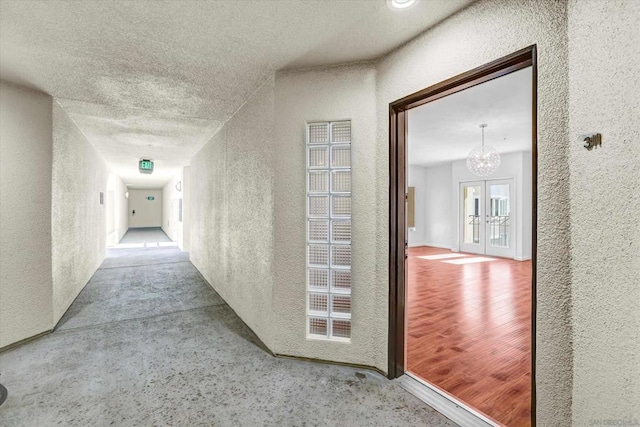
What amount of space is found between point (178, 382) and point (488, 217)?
26.0 ft

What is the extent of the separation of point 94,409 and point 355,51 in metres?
2.93

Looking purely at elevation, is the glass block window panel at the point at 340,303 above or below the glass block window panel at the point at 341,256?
below

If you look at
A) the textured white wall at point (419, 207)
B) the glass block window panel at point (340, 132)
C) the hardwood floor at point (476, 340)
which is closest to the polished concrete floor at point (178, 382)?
the hardwood floor at point (476, 340)

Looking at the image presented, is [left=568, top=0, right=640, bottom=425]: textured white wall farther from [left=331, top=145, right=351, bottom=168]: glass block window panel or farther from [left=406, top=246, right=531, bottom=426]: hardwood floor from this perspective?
[left=331, top=145, right=351, bottom=168]: glass block window panel

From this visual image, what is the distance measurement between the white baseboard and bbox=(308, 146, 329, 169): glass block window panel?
171cm

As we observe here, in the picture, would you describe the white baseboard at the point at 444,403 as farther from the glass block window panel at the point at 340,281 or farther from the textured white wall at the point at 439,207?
the textured white wall at the point at 439,207

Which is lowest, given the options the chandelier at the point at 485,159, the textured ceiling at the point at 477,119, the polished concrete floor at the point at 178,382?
the polished concrete floor at the point at 178,382

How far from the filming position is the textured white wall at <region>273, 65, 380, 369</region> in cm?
230

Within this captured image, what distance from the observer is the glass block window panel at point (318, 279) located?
98.0 inches

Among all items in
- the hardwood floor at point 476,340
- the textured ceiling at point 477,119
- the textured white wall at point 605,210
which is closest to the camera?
the textured white wall at point 605,210

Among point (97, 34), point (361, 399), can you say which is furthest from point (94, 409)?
point (97, 34)

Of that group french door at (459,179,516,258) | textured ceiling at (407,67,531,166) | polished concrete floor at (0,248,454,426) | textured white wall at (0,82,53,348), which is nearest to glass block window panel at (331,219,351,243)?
polished concrete floor at (0,248,454,426)

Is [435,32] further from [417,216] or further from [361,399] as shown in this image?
[417,216]

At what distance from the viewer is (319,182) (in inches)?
98.5
